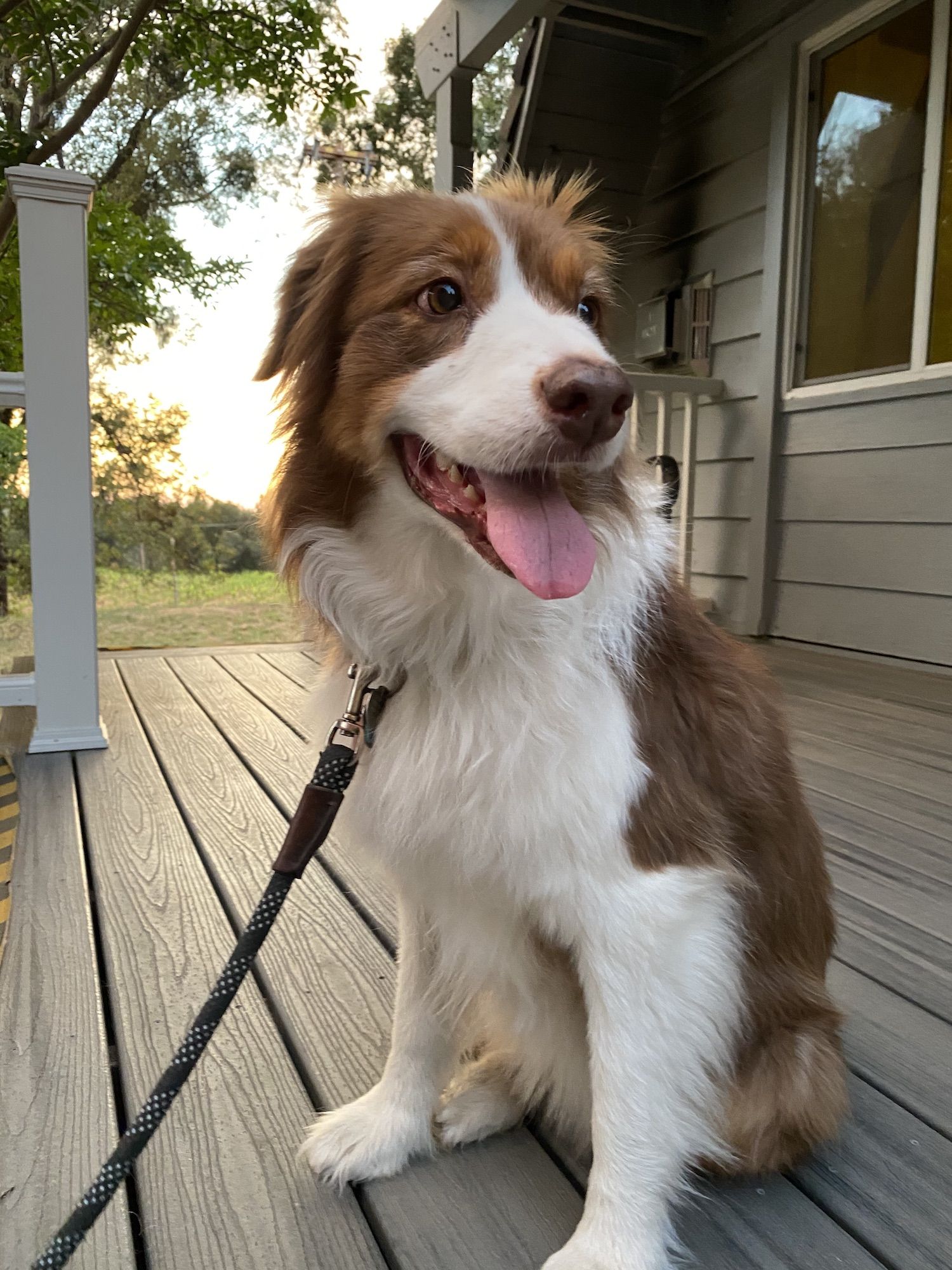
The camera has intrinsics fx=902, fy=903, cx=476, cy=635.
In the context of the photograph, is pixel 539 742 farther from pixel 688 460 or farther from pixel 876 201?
pixel 688 460

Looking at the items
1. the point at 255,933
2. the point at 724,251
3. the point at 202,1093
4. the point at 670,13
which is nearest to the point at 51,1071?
the point at 202,1093

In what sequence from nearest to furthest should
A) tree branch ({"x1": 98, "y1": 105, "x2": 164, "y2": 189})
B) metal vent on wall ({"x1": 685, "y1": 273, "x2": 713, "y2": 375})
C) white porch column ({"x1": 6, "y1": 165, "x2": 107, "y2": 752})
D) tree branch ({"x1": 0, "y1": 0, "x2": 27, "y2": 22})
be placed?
white porch column ({"x1": 6, "y1": 165, "x2": 107, "y2": 752}) < tree branch ({"x1": 0, "y1": 0, "x2": 27, "y2": 22}) < metal vent on wall ({"x1": 685, "y1": 273, "x2": 713, "y2": 375}) < tree branch ({"x1": 98, "y1": 105, "x2": 164, "y2": 189})

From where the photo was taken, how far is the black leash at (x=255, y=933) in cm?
85

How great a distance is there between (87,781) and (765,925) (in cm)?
218

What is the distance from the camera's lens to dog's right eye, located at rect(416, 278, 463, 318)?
1152 mm

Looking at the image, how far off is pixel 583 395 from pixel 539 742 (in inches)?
15.6

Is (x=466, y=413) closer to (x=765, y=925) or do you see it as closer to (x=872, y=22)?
(x=765, y=925)

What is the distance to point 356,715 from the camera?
3.68 ft

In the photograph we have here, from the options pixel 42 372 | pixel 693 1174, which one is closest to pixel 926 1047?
pixel 693 1174

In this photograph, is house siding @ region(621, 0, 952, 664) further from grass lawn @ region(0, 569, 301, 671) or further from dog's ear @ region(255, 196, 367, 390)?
grass lawn @ region(0, 569, 301, 671)

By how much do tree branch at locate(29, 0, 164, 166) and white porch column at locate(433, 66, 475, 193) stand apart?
5.08 feet

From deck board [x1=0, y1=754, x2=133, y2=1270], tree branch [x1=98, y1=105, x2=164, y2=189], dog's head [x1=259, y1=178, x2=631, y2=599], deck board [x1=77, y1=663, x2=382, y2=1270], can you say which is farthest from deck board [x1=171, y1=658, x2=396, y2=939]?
tree branch [x1=98, y1=105, x2=164, y2=189]

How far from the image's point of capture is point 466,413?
1.04 metres

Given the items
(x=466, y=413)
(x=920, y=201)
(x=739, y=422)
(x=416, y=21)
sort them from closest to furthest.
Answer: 1. (x=466, y=413)
2. (x=920, y=201)
3. (x=739, y=422)
4. (x=416, y=21)
